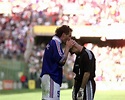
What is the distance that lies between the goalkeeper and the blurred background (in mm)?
15887

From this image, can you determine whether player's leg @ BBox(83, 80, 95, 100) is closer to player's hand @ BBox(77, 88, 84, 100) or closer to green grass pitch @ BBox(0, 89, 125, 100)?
player's hand @ BBox(77, 88, 84, 100)

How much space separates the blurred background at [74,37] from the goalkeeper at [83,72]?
15.9m

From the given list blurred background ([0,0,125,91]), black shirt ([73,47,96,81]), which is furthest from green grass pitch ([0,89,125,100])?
black shirt ([73,47,96,81])

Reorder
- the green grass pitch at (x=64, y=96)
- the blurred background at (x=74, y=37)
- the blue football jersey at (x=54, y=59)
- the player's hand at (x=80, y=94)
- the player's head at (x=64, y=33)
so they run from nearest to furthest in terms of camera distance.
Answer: the player's hand at (x=80, y=94) → the player's head at (x=64, y=33) → the blue football jersey at (x=54, y=59) → the green grass pitch at (x=64, y=96) → the blurred background at (x=74, y=37)

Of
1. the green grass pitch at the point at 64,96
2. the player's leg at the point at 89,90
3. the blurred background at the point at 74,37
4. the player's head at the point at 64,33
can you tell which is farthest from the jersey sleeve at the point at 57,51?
the blurred background at the point at 74,37

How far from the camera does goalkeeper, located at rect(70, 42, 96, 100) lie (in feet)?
17.9

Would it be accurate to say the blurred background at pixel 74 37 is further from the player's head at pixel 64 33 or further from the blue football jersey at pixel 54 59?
the player's head at pixel 64 33

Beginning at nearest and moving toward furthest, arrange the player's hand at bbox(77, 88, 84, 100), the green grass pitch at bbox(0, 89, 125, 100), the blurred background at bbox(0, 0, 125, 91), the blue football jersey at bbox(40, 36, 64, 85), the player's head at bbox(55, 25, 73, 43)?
the player's hand at bbox(77, 88, 84, 100), the player's head at bbox(55, 25, 73, 43), the blue football jersey at bbox(40, 36, 64, 85), the green grass pitch at bbox(0, 89, 125, 100), the blurred background at bbox(0, 0, 125, 91)

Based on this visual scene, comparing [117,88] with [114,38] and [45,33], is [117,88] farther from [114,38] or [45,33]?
[45,33]

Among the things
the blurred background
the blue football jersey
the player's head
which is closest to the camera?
the player's head

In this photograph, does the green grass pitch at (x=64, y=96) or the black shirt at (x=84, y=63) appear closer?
the black shirt at (x=84, y=63)

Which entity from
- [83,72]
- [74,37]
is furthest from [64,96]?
[83,72]

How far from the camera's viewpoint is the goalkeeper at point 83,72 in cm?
547

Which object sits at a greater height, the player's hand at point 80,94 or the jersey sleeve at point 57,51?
the jersey sleeve at point 57,51
